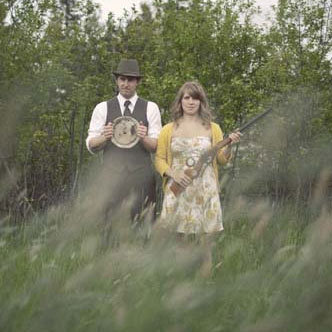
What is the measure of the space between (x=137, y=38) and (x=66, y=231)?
34.1 feet

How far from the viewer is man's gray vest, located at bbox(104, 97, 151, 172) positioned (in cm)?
556

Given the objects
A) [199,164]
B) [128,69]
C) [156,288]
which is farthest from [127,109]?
[156,288]

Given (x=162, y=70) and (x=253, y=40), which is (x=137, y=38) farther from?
(x=253, y=40)

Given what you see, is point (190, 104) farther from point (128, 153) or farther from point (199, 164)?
point (128, 153)

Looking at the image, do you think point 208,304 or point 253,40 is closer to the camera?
point 208,304

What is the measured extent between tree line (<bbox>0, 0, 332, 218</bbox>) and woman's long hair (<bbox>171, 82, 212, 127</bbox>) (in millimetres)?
5524

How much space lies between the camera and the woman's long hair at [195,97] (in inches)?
200

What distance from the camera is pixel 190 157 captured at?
5180 millimetres

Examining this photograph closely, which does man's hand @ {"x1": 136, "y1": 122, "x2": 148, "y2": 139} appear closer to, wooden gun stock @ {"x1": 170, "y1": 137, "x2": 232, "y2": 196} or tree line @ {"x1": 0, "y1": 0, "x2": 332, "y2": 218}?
wooden gun stock @ {"x1": 170, "y1": 137, "x2": 232, "y2": 196}

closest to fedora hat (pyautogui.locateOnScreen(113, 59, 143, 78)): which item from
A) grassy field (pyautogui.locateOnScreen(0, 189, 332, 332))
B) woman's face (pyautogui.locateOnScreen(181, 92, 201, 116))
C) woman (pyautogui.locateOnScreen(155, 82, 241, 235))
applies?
woman (pyautogui.locateOnScreen(155, 82, 241, 235))

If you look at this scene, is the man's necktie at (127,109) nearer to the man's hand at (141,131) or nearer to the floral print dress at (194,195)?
the man's hand at (141,131)

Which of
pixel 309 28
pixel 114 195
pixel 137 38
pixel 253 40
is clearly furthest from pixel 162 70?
pixel 114 195

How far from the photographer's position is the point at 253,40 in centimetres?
1281

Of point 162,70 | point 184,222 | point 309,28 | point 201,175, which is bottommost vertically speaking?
point 184,222
